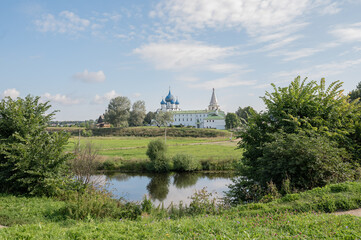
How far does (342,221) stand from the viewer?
21.4 feet

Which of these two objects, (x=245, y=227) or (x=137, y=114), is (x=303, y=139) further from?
(x=137, y=114)

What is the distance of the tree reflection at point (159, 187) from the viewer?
71.4 ft

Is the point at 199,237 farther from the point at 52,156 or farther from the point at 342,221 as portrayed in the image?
the point at 52,156

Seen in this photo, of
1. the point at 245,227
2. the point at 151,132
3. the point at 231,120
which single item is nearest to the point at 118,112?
the point at 151,132

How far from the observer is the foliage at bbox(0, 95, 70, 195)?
1203 cm

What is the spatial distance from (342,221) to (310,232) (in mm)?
1216

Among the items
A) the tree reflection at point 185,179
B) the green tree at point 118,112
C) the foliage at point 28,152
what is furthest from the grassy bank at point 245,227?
the green tree at point 118,112

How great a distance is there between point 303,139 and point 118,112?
294 ft

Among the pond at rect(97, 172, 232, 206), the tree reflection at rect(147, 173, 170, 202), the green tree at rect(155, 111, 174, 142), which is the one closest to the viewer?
the pond at rect(97, 172, 232, 206)

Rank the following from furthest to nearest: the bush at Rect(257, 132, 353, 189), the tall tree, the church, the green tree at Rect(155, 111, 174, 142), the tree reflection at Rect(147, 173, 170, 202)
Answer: the church < the green tree at Rect(155, 111, 174, 142) < the tall tree < the tree reflection at Rect(147, 173, 170, 202) < the bush at Rect(257, 132, 353, 189)

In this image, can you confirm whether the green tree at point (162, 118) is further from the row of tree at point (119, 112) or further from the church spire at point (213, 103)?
the church spire at point (213, 103)

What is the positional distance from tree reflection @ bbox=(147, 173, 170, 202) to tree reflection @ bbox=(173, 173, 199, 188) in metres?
0.93

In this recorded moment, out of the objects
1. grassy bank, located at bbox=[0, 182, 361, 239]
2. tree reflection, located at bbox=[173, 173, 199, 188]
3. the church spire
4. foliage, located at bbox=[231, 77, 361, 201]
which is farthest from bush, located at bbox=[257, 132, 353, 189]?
the church spire

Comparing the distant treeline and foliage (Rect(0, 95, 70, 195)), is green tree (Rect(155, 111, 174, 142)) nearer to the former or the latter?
the distant treeline
